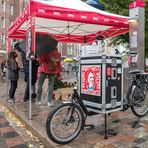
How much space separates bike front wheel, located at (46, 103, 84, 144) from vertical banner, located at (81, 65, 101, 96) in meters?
0.42

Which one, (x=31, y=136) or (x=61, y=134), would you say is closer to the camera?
(x=61, y=134)

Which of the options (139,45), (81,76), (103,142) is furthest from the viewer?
(139,45)

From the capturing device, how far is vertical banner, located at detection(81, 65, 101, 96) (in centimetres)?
443

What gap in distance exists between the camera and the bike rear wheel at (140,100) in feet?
17.9

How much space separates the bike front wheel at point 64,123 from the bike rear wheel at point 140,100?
1.50 m

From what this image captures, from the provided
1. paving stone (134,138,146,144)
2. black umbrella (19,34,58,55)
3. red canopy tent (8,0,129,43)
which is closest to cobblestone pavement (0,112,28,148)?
paving stone (134,138,146,144)

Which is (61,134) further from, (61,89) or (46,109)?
(61,89)

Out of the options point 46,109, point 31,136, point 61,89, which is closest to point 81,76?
point 31,136

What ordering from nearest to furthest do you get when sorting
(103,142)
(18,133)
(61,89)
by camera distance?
(103,142), (18,133), (61,89)

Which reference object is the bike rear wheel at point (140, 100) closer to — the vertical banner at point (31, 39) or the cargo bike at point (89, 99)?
the cargo bike at point (89, 99)

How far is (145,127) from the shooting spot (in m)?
5.02

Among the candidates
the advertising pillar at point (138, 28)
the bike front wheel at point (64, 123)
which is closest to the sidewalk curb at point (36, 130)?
the bike front wheel at point (64, 123)

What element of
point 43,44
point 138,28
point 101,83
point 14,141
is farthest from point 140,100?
point 43,44

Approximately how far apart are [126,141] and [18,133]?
209cm
